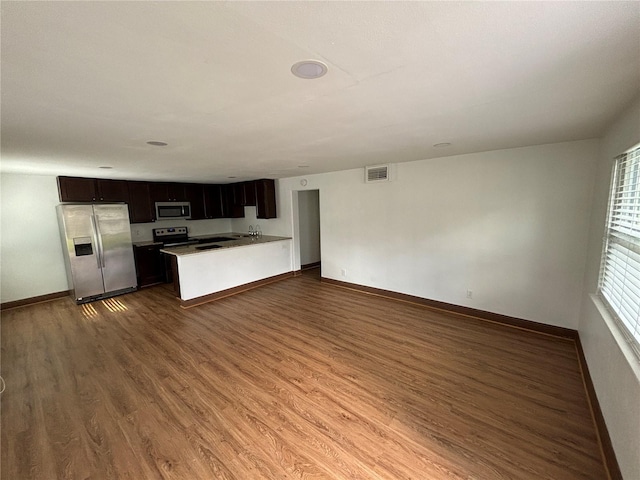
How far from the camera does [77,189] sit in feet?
14.9

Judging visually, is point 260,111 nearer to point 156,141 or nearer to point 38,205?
point 156,141

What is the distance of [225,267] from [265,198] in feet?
6.37

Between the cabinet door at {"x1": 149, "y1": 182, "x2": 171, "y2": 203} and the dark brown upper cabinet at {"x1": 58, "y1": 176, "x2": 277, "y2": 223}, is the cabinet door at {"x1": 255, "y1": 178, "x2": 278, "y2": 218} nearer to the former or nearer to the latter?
the dark brown upper cabinet at {"x1": 58, "y1": 176, "x2": 277, "y2": 223}

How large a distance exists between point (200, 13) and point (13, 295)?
6282 millimetres

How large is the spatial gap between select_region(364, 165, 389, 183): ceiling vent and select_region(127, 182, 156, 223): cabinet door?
475 cm

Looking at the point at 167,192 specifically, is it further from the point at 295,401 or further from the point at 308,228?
the point at 295,401

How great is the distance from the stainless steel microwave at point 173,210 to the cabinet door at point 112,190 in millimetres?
658

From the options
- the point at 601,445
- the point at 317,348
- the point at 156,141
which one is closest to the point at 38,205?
the point at 156,141

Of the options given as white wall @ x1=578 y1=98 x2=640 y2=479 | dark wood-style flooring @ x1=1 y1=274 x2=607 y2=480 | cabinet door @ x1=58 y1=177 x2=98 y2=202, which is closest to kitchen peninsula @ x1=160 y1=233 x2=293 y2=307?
dark wood-style flooring @ x1=1 y1=274 x2=607 y2=480

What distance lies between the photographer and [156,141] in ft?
7.89

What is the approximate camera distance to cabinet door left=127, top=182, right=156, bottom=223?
17.2ft

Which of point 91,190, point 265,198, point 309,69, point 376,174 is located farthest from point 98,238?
point 309,69

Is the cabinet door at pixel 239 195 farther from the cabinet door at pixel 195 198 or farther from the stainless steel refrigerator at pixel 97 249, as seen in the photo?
the stainless steel refrigerator at pixel 97 249

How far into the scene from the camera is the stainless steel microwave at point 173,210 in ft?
18.7
